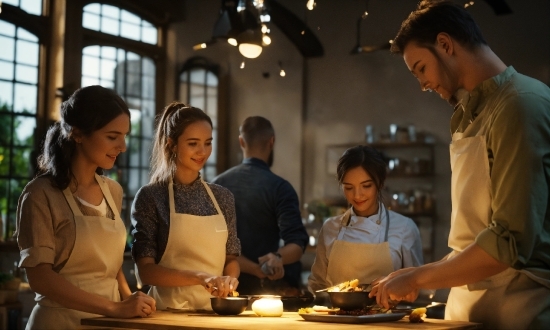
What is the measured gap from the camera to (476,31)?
2248mm

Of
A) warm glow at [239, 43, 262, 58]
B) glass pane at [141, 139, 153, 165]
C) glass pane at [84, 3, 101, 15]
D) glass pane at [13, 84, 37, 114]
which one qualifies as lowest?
glass pane at [141, 139, 153, 165]

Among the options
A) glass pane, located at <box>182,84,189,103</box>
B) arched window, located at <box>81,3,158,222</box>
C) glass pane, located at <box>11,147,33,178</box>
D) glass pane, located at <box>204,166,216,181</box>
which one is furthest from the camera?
glass pane, located at <box>204,166,216,181</box>

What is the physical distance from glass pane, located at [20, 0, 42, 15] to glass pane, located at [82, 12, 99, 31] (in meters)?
0.49

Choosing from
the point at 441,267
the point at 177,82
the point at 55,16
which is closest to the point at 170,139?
the point at 441,267

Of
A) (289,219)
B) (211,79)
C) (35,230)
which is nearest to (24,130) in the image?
(211,79)

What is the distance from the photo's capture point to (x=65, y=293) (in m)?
2.54

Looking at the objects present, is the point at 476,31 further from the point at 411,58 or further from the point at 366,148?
the point at 366,148

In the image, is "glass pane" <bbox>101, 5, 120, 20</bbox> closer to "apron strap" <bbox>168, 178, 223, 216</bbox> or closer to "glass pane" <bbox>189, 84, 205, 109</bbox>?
"glass pane" <bbox>189, 84, 205, 109</bbox>

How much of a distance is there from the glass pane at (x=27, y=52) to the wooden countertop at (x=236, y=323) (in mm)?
6311

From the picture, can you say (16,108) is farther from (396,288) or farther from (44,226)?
(396,288)

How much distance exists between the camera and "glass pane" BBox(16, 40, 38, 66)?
823cm

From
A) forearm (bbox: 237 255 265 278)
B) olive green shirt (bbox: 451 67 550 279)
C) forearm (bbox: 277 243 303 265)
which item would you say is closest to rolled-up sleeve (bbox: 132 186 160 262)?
forearm (bbox: 237 255 265 278)

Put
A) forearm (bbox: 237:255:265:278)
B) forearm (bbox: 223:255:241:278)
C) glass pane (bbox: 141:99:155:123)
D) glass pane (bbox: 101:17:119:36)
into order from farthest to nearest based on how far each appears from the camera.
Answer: glass pane (bbox: 141:99:155:123), glass pane (bbox: 101:17:119:36), forearm (bbox: 237:255:265:278), forearm (bbox: 223:255:241:278)

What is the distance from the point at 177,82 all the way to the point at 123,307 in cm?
748
